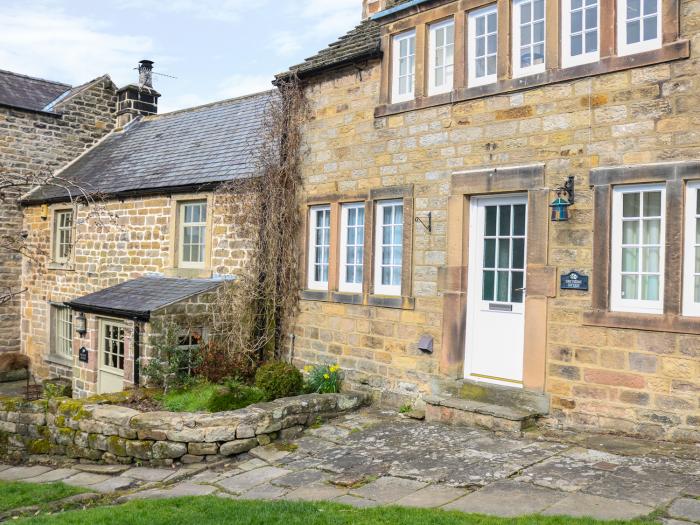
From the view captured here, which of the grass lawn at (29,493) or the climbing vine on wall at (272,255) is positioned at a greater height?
the climbing vine on wall at (272,255)

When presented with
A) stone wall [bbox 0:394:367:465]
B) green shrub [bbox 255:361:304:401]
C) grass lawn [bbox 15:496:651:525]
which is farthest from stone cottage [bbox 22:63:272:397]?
grass lawn [bbox 15:496:651:525]

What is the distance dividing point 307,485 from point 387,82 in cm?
614

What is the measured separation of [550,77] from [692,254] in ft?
8.95

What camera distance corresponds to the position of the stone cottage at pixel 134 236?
12.7m

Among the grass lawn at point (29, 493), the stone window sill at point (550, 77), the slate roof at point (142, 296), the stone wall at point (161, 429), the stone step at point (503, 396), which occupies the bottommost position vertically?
the grass lawn at point (29, 493)

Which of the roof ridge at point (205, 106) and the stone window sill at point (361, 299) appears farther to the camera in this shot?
the roof ridge at point (205, 106)

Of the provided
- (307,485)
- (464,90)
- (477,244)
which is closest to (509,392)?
(477,244)

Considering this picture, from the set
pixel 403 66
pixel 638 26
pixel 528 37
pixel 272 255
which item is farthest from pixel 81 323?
pixel 638 26

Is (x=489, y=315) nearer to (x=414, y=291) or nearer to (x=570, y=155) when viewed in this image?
(x=414, y=291)

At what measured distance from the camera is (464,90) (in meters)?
9.21

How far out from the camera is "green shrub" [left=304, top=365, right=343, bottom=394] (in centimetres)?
1052

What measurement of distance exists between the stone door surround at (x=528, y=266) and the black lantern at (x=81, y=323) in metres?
7.87

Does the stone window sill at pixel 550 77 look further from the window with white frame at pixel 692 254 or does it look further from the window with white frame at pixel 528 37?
the window with white frame at pixel 692 254

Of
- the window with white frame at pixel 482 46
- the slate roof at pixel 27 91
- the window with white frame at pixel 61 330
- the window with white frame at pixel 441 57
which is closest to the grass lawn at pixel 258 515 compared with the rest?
the window with white frame at pixel 482 46
